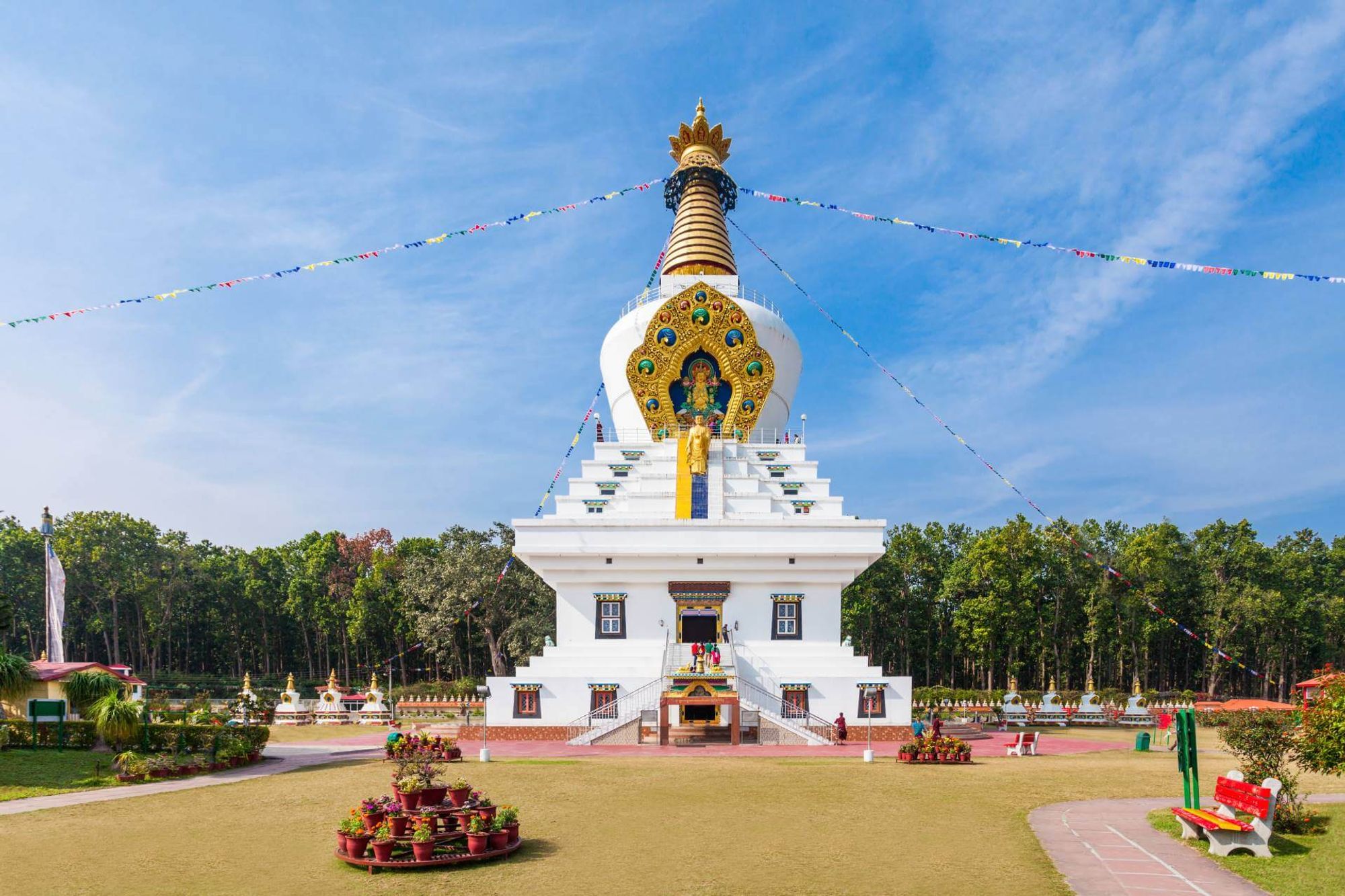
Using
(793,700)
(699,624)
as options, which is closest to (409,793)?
(793,700)

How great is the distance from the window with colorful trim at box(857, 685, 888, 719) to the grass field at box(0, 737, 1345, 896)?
894 cm

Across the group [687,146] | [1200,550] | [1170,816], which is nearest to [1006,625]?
[1200,550]

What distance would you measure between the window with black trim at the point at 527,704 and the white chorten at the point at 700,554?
0.17 ft

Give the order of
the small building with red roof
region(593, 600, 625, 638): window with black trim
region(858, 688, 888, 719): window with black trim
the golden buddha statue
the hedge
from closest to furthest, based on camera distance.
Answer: the hedge → the small building with red roof → region(858, 688, 888, 719): window with black trim → region(593, 600, 625, 638): window with black trim → the golden buddha statue

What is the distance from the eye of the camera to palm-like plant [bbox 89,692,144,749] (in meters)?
22.8

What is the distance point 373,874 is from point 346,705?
119 feet

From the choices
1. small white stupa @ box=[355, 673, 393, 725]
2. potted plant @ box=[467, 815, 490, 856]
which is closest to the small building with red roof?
small white stupa @ box=[355, 673, 393, 725]

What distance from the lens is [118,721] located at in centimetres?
2286

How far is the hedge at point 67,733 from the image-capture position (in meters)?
23.9

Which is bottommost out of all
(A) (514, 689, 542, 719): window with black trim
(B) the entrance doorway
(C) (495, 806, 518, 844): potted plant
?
(A) (514, 689, 542, 719): window with black trim

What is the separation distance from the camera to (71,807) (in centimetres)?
1711

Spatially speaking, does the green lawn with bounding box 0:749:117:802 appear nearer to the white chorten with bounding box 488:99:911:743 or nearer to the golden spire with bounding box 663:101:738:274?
the white chorten with bounding box 488:99:911:743

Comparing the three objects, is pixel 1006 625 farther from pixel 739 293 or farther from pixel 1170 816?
pixel 1170 816

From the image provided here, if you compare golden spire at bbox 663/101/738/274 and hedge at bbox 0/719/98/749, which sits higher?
golden spire at bbox 663/101/738/274
